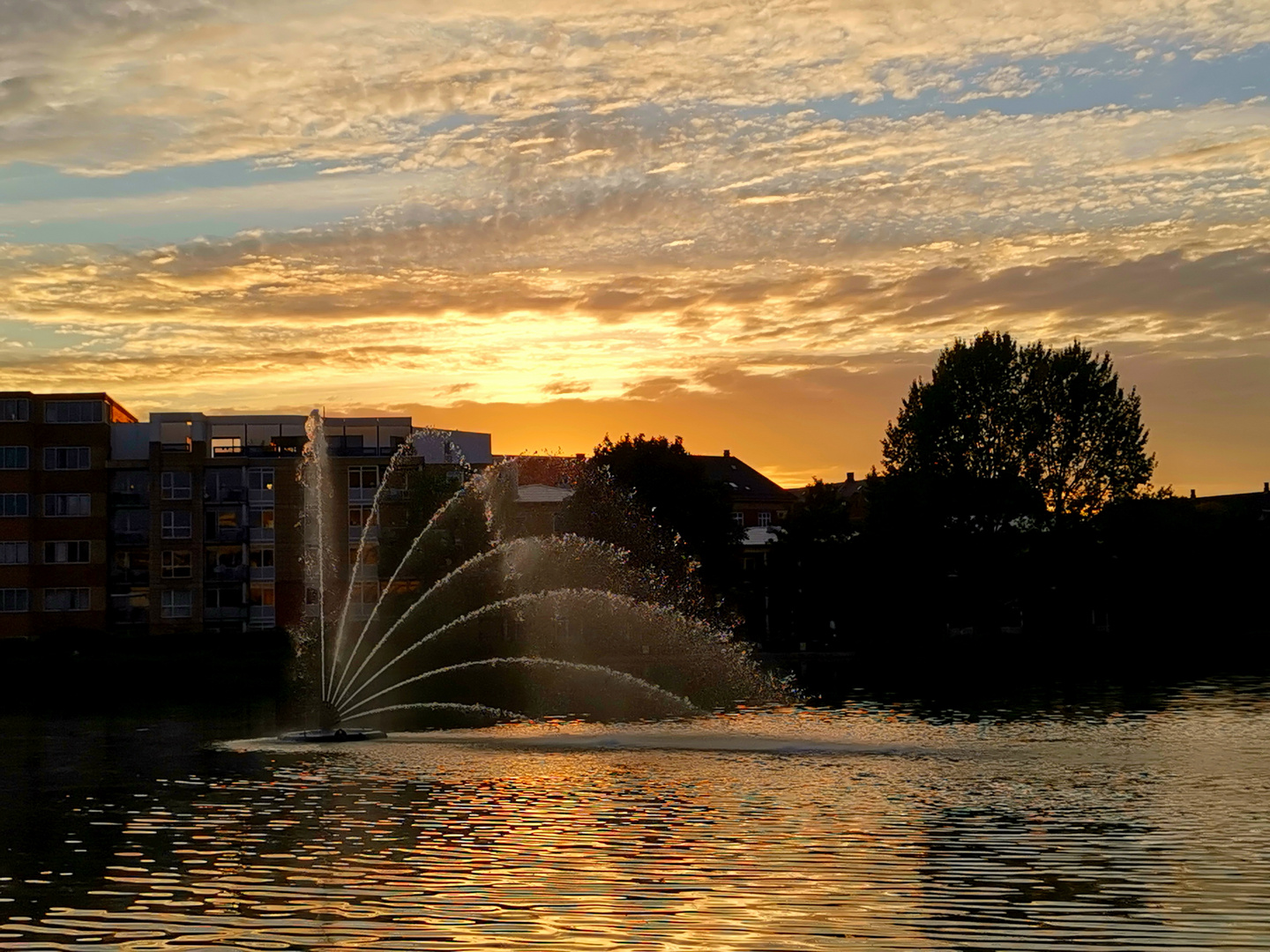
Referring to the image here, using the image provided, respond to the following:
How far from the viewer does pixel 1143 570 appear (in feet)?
394

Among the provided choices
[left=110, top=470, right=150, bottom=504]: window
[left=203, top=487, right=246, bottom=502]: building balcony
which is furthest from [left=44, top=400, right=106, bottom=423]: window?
[left=203, top=487, right=246, bottom=502]: building balcony

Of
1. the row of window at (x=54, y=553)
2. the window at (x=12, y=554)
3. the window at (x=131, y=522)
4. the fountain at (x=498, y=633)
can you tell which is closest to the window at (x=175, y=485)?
the window at (x=131, y=522)

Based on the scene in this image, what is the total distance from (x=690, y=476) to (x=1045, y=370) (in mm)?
29968

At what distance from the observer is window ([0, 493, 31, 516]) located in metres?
120

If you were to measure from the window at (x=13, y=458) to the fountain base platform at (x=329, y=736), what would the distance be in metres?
76.5

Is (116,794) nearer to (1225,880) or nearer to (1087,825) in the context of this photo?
(1087,825)

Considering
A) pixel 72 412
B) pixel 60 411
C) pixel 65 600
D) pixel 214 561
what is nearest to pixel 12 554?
pixel 65 600

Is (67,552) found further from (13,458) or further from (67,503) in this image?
(13,458)

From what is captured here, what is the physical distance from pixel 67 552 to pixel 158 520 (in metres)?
7.43

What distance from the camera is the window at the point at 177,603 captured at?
124000 mm

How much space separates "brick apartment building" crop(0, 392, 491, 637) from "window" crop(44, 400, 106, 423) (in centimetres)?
10

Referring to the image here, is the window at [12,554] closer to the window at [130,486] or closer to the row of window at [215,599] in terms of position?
the window at [130,486]

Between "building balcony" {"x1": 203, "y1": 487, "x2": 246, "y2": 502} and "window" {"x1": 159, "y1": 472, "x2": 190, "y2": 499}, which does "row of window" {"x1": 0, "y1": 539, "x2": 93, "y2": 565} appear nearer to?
"window" {"x1": 159, "y1": 472, "x2": 190, "y2": 499}

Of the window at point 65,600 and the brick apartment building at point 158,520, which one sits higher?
the brick apartment building at point 158,520
